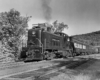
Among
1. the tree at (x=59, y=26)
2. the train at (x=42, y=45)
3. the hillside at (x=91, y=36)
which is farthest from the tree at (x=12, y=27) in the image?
the hillside at (x=91, y=36)

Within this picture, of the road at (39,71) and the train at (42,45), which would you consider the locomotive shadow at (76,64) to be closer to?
the road at (39,71)

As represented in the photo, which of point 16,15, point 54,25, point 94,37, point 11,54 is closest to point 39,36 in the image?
point 11,54

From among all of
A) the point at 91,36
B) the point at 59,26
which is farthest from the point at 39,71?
the point at 91,36

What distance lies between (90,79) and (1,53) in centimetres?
1197

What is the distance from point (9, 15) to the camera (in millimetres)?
22734

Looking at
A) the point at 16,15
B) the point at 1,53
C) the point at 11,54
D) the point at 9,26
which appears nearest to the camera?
the point at 1,53

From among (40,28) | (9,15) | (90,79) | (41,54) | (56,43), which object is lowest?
(90,79)

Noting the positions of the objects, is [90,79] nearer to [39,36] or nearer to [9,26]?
[39,36]

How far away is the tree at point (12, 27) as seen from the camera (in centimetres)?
1981

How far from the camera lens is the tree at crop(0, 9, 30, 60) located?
19.8 m

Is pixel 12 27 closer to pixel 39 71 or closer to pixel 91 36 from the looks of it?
pixel 39 71

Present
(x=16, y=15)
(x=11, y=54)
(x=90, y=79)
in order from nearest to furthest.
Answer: (x=90, y=79) → (x=11, y=54) → (x=16, y=15)

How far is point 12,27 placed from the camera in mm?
21719

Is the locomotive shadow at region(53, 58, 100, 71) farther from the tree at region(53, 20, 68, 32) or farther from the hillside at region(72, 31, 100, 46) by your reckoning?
the hillside at region(72, 31, 100, 46)
